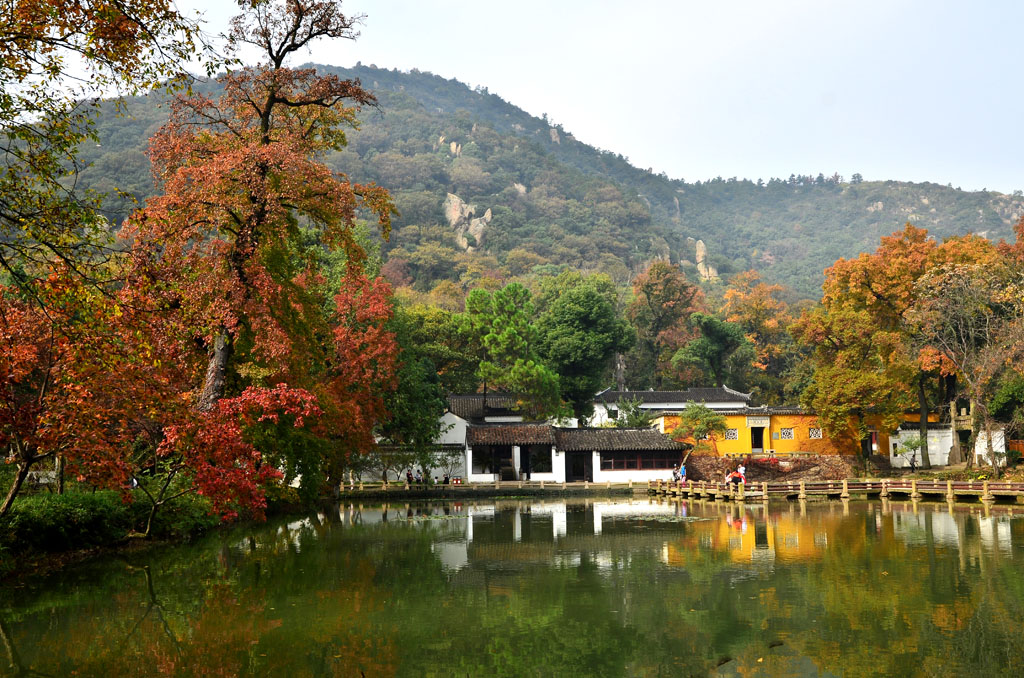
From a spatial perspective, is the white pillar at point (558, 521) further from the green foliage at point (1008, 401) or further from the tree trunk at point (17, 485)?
the green foliage at point (1008, 401)

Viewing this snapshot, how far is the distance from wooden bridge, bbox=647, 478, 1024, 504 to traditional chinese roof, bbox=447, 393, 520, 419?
53.7 ft

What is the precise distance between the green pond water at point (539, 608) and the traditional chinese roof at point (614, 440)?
23836 millimetres

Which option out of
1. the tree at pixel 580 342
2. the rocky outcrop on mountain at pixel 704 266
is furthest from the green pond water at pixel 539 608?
the rocky outcrop on mountain at pixel 704 266

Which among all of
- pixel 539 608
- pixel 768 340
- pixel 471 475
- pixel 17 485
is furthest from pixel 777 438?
pixel 17 485

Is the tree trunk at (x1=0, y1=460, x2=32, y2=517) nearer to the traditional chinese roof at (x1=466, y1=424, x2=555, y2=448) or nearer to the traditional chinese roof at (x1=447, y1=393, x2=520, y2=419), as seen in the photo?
the traditional chinese roof at (x1=466, y1=424, x2=555, y2=448)

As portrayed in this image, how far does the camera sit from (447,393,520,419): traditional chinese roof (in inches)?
1988

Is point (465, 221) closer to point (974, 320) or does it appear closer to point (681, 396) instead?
point (681, 396)

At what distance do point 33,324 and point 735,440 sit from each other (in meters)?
39.2

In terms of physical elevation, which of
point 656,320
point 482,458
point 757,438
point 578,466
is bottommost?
point 578,466

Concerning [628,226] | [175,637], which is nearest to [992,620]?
[175,637]

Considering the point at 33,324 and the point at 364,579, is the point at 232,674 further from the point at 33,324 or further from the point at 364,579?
the point at 33,324

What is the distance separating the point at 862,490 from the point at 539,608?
2570cm

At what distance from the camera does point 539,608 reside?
10.4 metres

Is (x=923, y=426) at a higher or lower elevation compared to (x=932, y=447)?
higher
